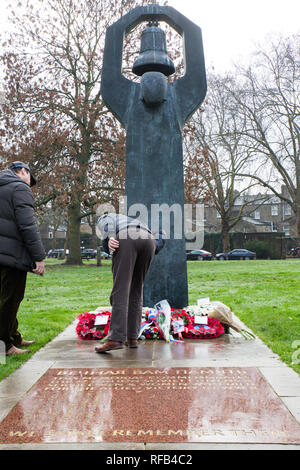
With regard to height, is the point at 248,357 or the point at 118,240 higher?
the point at 118,240

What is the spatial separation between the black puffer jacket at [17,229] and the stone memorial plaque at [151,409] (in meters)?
1.17

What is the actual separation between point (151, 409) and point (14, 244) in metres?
2.22

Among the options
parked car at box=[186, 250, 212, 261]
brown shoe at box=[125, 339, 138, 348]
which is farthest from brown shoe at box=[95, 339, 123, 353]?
parked car at box=[186, 250, 212, 261]

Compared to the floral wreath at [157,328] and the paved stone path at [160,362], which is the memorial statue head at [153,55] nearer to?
the floral wreath at [157,328]

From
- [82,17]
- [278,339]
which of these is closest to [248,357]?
[278,339]

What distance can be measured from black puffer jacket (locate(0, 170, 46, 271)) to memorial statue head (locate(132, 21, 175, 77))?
9.78 feet

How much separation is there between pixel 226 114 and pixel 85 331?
3201 centimetres

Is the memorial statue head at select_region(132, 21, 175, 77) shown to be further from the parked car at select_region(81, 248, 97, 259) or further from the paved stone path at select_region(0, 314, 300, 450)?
the parked car at select_region(81, 248, 97, 259)

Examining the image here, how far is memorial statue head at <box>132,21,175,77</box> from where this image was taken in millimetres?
6371

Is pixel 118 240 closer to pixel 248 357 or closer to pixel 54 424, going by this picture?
pixel 248 357

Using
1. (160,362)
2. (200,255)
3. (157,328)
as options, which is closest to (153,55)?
(157,328)

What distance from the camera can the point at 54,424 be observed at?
2.72 meters

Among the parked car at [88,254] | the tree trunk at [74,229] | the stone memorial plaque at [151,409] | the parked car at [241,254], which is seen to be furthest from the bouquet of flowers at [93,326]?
the parked car at [88,254]
